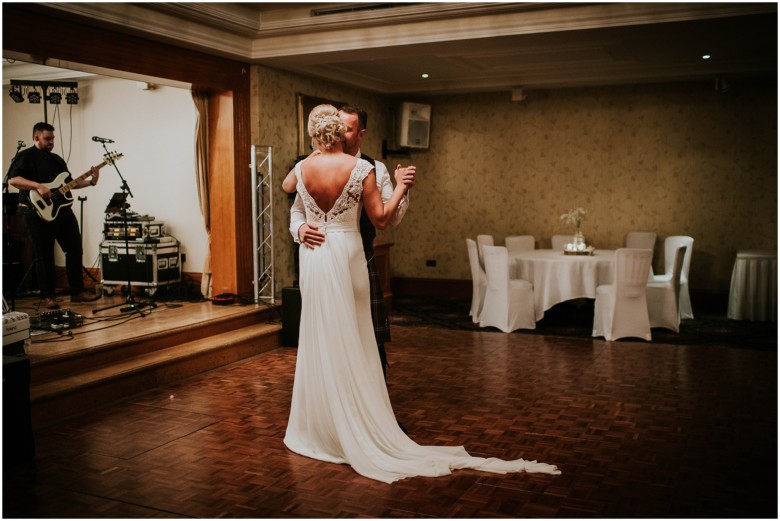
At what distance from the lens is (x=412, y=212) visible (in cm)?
1026

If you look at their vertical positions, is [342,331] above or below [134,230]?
below

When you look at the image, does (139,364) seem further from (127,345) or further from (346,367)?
(346,367)

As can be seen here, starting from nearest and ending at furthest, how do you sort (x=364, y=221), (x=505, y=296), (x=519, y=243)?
(x=364, y=221)
(x=505, y=296)
(x=519, y=243)

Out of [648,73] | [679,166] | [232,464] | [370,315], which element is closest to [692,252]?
[679,166]

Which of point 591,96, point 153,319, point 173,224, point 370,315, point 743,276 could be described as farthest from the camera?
point 591,96

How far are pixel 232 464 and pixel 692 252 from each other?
7.14m

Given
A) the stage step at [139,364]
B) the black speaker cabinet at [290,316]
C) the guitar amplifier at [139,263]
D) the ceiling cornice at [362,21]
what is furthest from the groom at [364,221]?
the guitar amplifier at [139,263]

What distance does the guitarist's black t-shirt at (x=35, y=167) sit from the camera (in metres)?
6.74

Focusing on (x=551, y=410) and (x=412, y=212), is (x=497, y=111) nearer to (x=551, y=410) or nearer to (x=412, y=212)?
(x=412, y=212)

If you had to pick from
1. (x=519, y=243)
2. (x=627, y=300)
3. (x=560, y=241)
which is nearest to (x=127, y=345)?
(x=627, y=300)

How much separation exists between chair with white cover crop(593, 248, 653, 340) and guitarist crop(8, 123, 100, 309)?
16.9 ft

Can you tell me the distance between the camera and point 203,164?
7438 millimetres

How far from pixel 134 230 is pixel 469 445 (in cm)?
550

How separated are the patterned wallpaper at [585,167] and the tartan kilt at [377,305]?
3.90 m
